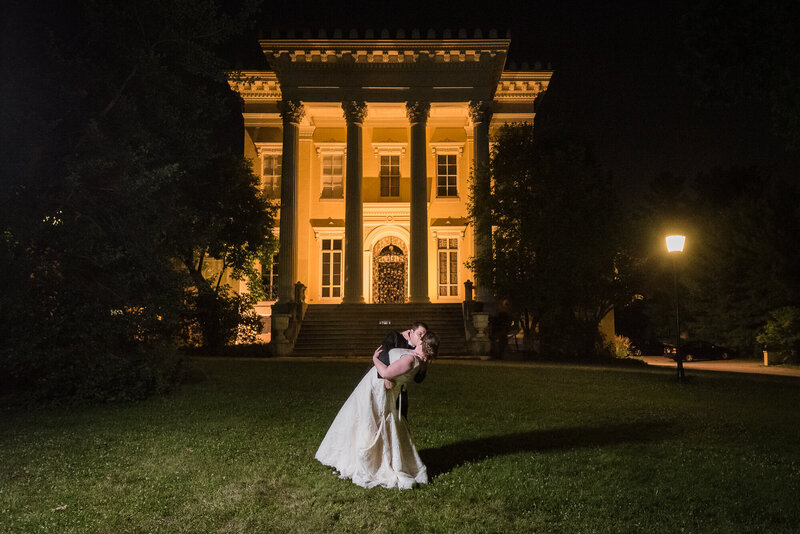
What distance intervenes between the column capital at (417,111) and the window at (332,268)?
7.02 meters

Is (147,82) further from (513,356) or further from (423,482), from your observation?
(513,356)

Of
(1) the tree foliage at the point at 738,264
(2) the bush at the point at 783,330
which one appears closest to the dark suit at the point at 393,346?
(1) the tree foliage at the point at 738,264

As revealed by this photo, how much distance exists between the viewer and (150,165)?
10.7 meters

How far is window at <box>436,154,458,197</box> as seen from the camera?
2942 centimetres

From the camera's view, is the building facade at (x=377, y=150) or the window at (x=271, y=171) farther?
the window at (x=271, y=171)

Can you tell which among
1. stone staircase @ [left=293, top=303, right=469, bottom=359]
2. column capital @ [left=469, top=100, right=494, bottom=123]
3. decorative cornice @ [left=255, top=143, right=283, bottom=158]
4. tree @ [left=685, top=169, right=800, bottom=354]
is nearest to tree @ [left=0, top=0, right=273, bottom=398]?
stone staircase @ [left=293, top=303, right=469, bottom=359]

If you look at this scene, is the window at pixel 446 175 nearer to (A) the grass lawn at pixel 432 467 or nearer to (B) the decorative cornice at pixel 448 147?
(B) the decorative cornice at pixel 448 147

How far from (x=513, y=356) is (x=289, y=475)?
16.3m

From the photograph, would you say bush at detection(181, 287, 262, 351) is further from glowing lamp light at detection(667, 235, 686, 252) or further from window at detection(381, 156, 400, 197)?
glowing lamp light at detection(667, 235, 686, 252)

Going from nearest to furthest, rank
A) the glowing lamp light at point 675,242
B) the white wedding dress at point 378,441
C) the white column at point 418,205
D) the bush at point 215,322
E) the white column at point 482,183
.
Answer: the white wedding dress at point 378,441 < the glowing lamp light at point 675,242 < the bush at point 215,322 < the white column at point 482,183 < the white column at point 418,205

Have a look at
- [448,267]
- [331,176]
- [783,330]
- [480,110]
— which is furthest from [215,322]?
[783,330]

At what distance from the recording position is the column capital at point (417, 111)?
85.1ft

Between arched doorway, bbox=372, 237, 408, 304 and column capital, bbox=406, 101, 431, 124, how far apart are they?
6.38 meters

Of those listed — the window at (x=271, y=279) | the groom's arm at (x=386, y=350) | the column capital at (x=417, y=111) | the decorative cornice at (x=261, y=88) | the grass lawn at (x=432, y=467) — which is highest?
the decorative cornice at (x=261, y=88)
